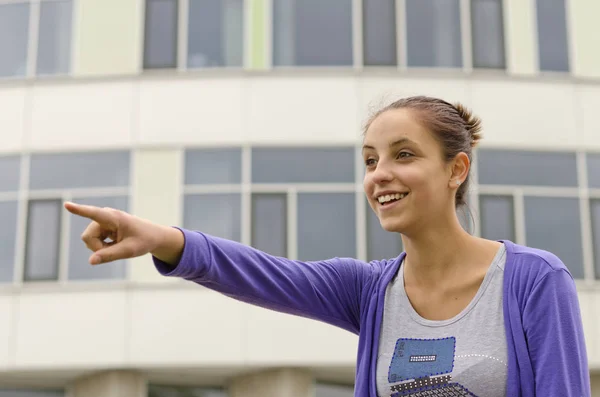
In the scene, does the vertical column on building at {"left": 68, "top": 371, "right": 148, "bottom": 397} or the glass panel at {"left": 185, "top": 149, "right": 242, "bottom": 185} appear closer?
the vertical column on building at {"left": 68, "top": 371, "right": 148, "bottom": 397}

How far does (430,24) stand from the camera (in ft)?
57.4

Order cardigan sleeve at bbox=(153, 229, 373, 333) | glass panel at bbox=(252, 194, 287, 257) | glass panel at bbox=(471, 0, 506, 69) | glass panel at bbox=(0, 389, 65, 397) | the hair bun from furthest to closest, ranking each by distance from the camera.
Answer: glass panel at bbox=(0, 389, 65, 397), glass panel at bbox=(471, 0, 506, 69), glass panel at bbox=(252, 194, 287, 257), the hair bun, cardigan sleeve at bbox=(153, 229, 373, 333)

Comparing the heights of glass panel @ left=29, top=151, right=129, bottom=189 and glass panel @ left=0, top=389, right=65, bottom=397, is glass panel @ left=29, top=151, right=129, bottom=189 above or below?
above

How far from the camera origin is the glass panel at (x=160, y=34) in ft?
57.1

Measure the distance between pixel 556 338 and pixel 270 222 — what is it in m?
13.8

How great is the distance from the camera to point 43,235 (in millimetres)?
16984

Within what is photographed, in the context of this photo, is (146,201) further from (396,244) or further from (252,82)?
(396,244)

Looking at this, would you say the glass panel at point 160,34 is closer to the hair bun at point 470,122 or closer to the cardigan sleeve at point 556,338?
the hair bun at point 470,122

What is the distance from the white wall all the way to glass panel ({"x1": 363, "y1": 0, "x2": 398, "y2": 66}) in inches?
17.2

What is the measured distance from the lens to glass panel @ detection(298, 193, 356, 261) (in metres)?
16.4

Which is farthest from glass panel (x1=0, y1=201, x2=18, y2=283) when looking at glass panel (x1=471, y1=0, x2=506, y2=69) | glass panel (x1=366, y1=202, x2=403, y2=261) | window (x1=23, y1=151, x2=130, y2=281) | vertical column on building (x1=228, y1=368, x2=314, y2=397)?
glass panel (x1=471, y1=0, x2=506, y2=69)

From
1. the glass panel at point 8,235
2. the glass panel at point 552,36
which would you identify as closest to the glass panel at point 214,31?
the glass panel at point 8,235

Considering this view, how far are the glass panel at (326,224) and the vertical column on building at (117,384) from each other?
3281 millimetres

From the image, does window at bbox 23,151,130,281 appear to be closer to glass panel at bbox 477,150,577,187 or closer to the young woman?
glass panel at bbox 477,150,577,187
